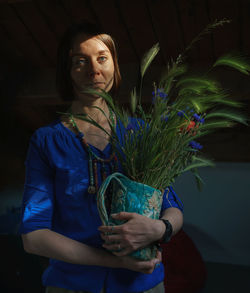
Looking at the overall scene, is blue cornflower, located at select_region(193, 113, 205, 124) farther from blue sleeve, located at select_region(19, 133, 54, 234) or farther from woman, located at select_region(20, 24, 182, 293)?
blue sleeve, located at select_region(19, 133, 54, 234)

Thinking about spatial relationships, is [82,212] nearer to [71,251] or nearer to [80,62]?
[71,251]

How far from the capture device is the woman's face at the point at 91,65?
1095mm

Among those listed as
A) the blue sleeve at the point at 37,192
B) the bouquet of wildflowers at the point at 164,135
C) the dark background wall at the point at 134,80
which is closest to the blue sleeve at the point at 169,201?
the bouquet of wildflowers at the point at 164,135

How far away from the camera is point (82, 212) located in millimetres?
992

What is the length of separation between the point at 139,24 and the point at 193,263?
1.91 metres

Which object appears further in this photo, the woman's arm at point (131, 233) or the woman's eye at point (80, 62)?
the woman's eye at point (80, 62)

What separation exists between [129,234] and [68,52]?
0.62 meters

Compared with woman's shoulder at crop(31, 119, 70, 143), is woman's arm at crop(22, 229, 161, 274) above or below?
below

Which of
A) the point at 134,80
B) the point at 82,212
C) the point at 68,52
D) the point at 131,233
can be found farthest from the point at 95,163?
the point at 134,80

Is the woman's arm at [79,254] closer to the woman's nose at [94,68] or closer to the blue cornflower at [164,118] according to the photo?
the blue cornflower at [164,118]

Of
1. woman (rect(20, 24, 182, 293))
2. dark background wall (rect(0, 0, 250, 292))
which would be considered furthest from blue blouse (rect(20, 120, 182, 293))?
dark background wall (rect(0, 0, 250, 292))

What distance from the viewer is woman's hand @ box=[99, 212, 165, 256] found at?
2.87 ft

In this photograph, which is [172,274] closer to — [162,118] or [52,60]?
[52,60]

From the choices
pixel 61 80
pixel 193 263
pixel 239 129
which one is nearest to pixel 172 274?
pixel 193 263
